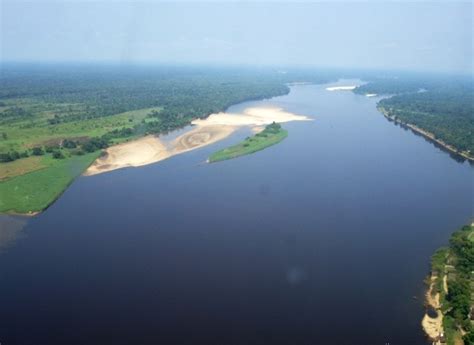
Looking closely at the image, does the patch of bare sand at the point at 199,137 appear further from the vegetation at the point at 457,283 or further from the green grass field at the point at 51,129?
the vegetation at the point at 457,283

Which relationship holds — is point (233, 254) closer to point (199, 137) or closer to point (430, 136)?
point (199, 137)

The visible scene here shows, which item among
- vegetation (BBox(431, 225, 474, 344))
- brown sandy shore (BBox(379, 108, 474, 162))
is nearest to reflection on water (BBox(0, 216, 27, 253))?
vegetation (BBox(431, 225, 474, 344))

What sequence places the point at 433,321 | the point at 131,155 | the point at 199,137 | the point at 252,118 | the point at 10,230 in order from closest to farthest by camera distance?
the point at 433,321 < the point at 10,230 < the point at 131,155 < the point at 199,137 < the point at 252,118

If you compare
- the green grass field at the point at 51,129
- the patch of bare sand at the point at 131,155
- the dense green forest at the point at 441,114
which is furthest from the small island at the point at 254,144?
the dense green forest at the point at 441,114

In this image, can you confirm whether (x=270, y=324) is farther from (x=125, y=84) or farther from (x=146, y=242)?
(x=125, y=84)

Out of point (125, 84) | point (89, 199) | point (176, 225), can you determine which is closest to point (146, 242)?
point (176, 225)

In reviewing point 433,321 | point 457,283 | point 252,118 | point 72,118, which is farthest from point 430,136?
point 72,118

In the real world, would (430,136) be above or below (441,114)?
below
